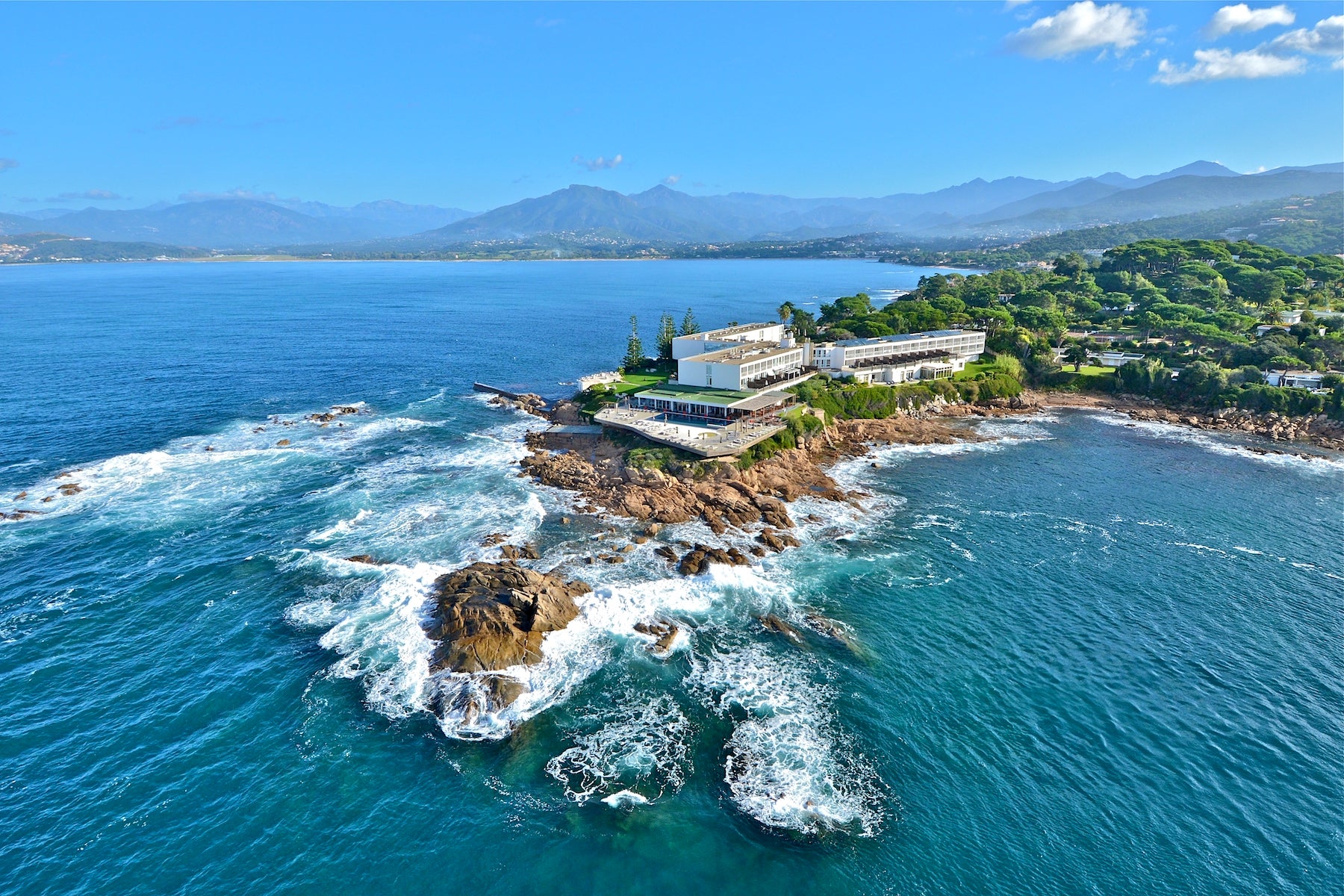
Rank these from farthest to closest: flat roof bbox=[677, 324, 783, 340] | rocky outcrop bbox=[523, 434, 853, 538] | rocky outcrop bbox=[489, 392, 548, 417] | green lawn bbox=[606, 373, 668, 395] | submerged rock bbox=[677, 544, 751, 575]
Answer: flat roof bbox=[677, 324, 783, 340] → rocky outcrop bbox=[489, 392, 548, 417] → green lawn bbox=[606, 373, 668, 395] → rocky outcrop bbox=[523, 434, 853, 538] → submerged rock bbox=[677, 544, 751, 575]

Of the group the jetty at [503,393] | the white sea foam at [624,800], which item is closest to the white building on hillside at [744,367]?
the jetty at [503,393]

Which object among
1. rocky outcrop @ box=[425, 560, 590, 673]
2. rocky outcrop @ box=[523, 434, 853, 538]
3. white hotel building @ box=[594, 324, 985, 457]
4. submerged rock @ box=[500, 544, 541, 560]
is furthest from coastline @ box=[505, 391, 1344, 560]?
rocky outcrop @ box=[425, 560, 590, 673]

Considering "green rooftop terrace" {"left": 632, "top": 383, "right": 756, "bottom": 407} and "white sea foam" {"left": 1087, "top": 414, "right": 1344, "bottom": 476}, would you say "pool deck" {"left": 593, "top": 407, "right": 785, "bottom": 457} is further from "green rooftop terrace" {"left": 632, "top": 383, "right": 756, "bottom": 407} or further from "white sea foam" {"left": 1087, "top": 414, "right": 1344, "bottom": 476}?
"white sea foam" {"left": 1087, "top": 414, "right": 1344, "bottom": 476}

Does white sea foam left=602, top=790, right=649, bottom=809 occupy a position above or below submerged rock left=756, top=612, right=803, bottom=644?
below

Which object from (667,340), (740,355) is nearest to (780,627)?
(740,355)

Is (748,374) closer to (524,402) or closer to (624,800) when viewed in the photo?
(524,402)

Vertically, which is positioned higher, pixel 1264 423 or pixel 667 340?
pixel 667 340
